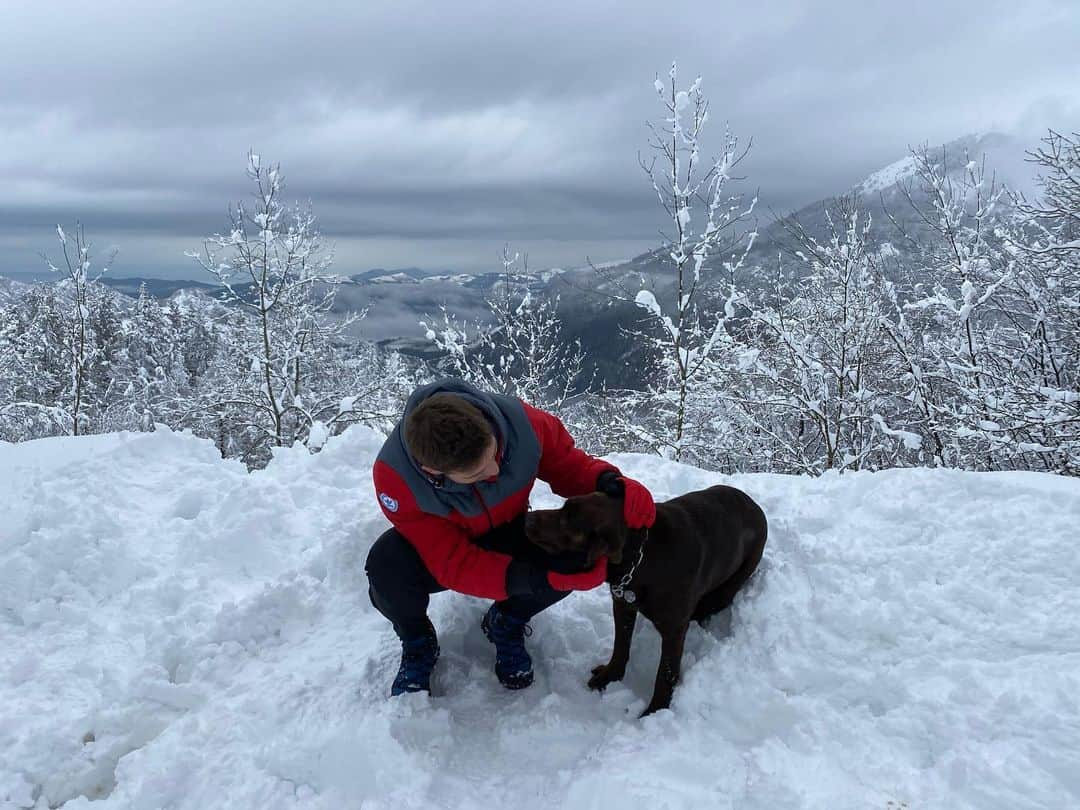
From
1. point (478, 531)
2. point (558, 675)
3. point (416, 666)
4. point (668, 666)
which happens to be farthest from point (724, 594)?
point (416, 666)

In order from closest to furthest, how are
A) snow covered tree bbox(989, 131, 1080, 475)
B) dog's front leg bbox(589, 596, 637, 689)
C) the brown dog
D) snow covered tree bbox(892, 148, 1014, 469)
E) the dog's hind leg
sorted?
the brown dog < dog's front leg bbox(589, 596, 637, 689) < the dog's hind leg < snow covered tree bbox(989, 131, 1080, 475) < snow covered tree bbox(892, 148, 1014, 469)

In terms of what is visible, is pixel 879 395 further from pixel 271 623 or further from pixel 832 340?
pixel 271 623

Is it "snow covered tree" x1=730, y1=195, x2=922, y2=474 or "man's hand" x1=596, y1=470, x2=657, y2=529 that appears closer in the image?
"man's hand" x1=596, y1=470, x2=657, y2=529

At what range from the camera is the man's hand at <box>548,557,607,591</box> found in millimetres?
2459

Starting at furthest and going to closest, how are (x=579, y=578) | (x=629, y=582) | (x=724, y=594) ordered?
(x=724, y=594) → (x=629, y=582) → (x=579, y=578)

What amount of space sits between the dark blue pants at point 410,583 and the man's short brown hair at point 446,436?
0.64 meters

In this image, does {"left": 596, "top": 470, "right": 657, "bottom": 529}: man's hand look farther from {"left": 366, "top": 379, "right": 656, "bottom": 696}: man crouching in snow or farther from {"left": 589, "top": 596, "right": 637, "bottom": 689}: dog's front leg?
{"left": 589, "top": 596, "right": 637, "bottom": 689}: dog's front leg

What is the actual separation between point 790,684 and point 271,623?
8.08 ft

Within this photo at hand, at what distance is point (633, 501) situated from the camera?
98.6 inches

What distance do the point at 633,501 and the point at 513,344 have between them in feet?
45.3

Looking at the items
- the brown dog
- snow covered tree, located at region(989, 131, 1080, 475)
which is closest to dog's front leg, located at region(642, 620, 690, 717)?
the brown dog

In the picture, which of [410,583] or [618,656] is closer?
[410,583]

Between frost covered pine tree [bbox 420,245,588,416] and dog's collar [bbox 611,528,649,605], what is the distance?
493 inches

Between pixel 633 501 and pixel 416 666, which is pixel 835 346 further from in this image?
pixel 416 666
